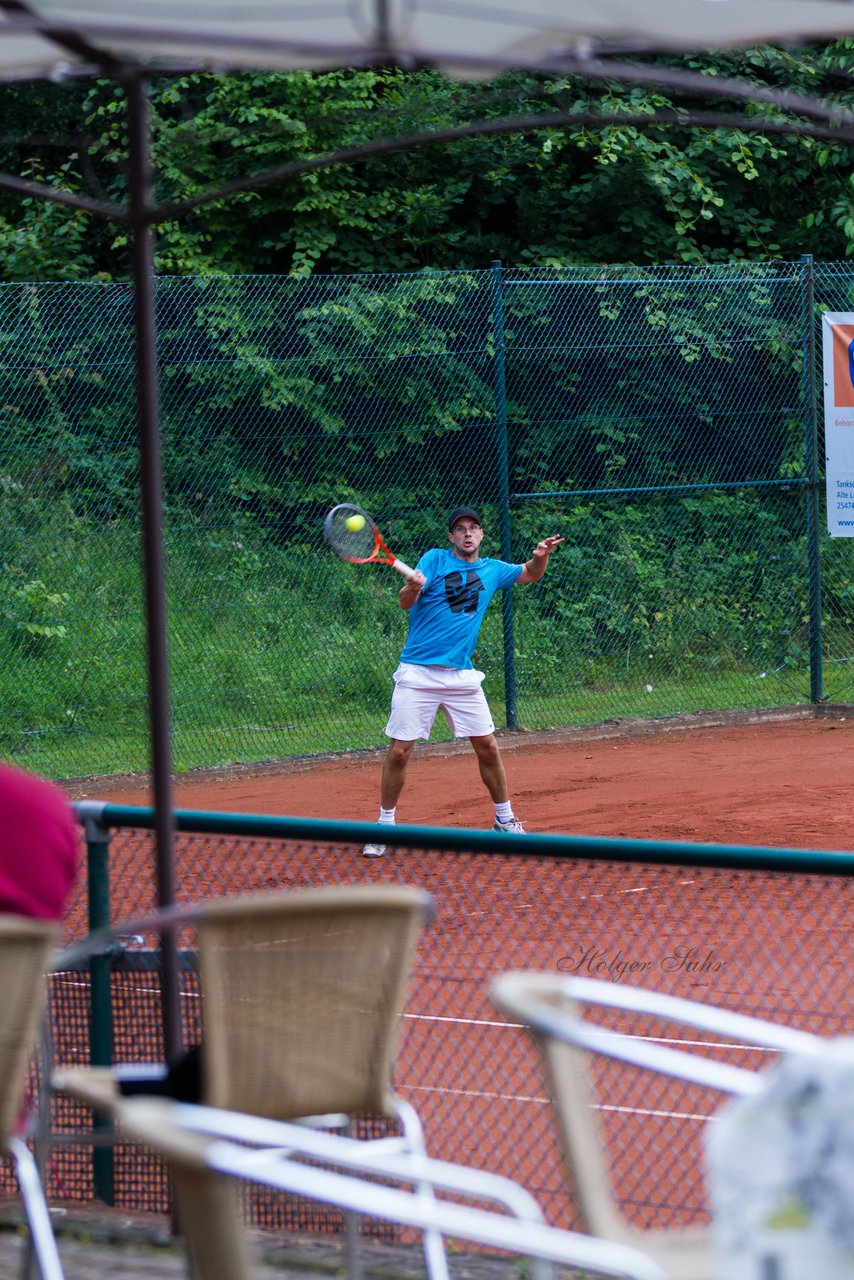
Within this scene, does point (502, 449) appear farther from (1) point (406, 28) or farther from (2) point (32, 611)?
(1) point (406, 28)

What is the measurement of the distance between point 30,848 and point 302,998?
0.53 metres

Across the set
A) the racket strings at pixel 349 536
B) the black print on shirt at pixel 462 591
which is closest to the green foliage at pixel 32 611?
the racket strings at pixel 349 536

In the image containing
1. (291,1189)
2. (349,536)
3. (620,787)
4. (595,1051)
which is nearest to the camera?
(291,1189)

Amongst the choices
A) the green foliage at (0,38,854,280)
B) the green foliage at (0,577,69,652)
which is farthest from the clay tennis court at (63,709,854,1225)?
the green foliage at (0,38,854,280)

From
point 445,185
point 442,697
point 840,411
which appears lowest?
point 442,697

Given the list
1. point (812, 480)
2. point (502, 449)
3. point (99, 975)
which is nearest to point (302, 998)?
point (99, 975)

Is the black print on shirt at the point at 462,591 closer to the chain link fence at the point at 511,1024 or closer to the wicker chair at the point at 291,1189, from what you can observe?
the chain link fence at the point at 511,1024

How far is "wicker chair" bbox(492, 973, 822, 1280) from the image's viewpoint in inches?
89.7

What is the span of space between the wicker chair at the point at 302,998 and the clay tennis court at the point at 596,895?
88 cm

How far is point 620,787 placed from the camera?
11.2 meters

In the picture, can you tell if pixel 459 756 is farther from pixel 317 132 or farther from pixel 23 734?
pixel 317 132

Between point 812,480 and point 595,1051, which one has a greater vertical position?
point 812,480

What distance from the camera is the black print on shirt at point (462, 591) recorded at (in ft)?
31.9

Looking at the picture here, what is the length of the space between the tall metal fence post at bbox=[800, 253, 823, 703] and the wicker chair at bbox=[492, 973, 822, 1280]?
12.1 meters
